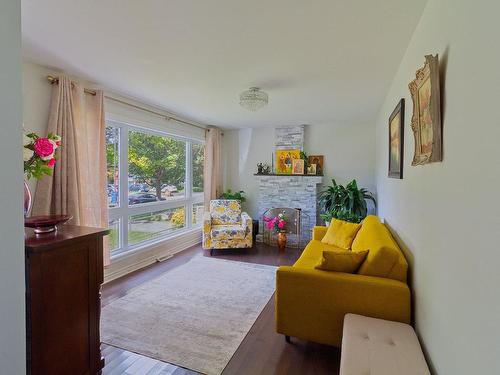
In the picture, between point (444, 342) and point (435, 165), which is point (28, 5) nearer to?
point (435, 165)

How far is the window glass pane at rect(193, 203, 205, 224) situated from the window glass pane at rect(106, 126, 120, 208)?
1.83 metres

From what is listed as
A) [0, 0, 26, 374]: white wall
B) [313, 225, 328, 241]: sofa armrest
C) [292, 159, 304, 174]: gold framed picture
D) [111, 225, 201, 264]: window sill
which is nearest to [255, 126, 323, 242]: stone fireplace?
[292, 159, 304, 174]: gold framed picture

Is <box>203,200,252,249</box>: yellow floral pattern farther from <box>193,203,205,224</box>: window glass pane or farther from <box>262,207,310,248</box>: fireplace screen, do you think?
<box>262,207,310,248</box>: fireplace screen

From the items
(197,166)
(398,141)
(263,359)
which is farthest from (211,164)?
(263,359)

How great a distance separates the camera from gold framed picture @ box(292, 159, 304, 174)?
511cm

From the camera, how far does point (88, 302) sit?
168cm

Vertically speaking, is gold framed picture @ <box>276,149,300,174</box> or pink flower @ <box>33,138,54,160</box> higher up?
gold framed picture @ <box>276,149,300,174</box>

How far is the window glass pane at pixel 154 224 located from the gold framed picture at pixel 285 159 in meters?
2.13

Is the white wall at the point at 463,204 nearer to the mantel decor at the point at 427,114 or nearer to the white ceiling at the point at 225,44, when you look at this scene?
the mantel decor at the point at 427,114

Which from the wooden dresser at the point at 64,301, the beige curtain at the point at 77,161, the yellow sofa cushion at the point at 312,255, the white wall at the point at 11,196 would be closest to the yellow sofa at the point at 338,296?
the yellow sofa cushion at the point at 312,255

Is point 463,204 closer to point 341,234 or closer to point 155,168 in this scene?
point 341,234

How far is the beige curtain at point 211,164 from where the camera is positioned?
5281 mm

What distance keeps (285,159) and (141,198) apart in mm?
2864

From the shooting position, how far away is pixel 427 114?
1363 millimetres
